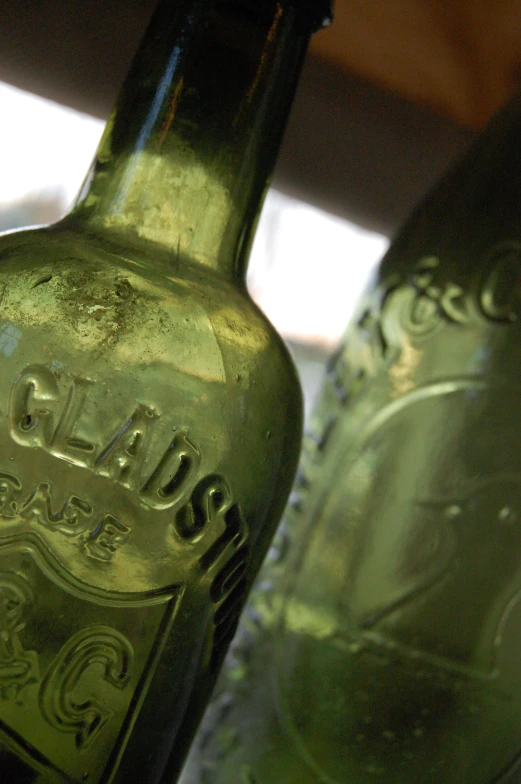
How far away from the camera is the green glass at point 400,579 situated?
48cm

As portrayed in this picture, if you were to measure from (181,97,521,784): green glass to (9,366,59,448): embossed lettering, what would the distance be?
225 millimetres

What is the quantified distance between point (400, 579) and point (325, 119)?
292 millimetres

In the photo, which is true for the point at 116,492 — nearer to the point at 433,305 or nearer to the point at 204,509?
the point at 204,509

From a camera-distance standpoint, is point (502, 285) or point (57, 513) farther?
point (502, 285)

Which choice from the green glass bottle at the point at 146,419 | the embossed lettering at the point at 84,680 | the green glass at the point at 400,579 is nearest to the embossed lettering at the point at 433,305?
the green glass at the point at 400,579

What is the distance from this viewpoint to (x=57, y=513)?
0.35 metres

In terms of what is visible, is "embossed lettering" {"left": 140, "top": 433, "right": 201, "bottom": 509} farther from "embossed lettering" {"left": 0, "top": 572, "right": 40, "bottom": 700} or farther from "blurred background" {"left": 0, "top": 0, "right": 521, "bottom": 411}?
"blurred background" {"left": 0, "top": 0, "right": 521, "bottom": 411}

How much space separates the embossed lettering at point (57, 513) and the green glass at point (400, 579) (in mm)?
209

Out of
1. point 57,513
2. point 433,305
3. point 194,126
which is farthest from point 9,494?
A: point 433,305

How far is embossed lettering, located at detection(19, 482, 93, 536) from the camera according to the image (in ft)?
1.13

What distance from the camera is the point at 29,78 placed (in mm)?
535

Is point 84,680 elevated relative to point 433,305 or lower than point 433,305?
lower

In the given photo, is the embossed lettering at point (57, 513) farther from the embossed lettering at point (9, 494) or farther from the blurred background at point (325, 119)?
the blurred background at point (325, 119)

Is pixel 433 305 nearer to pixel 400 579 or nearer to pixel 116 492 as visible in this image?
pixel 400 579
